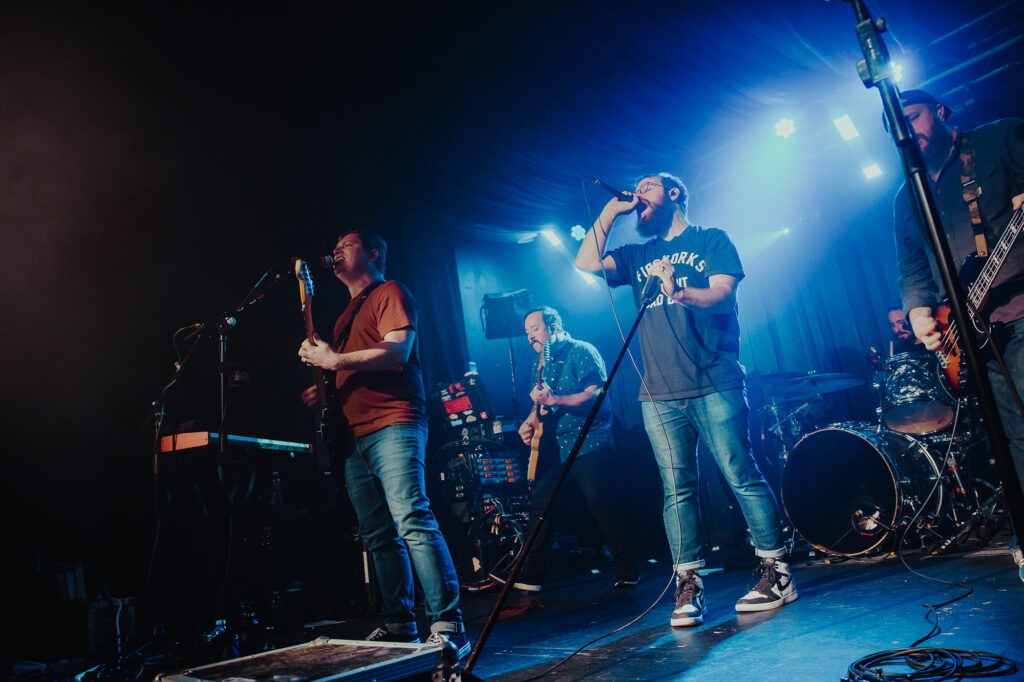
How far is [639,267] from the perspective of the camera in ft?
11.0

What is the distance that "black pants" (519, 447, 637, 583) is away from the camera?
4.77m

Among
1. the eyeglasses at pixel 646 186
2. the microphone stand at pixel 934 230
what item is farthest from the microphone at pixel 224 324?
the microphone stand at pixel 934 230

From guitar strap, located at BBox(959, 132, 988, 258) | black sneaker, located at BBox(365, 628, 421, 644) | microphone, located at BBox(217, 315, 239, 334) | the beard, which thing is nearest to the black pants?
black sneaker, located at BBox(365, 628, 421, 644)

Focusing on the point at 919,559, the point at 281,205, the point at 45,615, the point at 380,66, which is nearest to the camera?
the point at 919,559

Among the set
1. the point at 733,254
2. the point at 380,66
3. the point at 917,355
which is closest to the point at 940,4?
the point at 917,355

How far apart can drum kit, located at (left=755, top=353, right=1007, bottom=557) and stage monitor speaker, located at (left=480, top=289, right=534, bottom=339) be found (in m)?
3.58

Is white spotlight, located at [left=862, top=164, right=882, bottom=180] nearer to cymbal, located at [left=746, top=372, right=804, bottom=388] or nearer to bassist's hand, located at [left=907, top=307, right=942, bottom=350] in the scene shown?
cymbal, located at [left=746, top=372, right=804, bottom=388]

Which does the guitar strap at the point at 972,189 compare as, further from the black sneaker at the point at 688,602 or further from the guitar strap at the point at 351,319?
the guitar strap at the point at 351,319

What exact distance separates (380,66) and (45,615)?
5.36 meters

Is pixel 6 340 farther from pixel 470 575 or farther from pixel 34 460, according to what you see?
pixel 470 575

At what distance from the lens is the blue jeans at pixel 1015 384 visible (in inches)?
89.0

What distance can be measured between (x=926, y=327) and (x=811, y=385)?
115 inches

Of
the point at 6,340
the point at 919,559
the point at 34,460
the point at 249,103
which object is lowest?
Result: the point at 919,559

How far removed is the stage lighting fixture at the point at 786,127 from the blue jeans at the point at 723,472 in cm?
610
